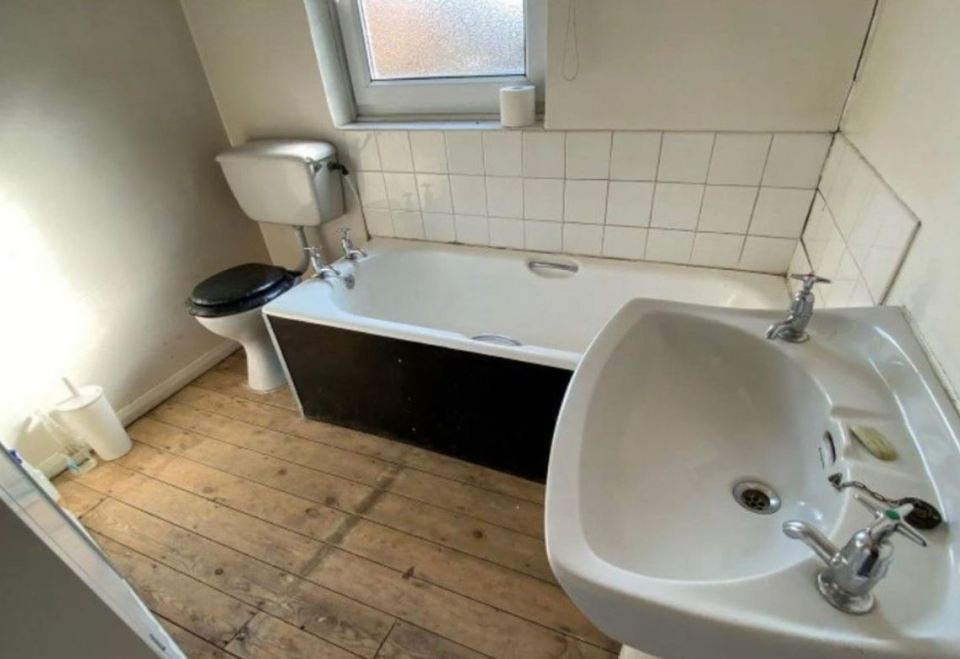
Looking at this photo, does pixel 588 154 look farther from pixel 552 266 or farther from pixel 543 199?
pixel 552 266

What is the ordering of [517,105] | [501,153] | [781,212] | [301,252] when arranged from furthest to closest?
[301,252]
[501,153]
[517,105]
[781,212]

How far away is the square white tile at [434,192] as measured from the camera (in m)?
1.81

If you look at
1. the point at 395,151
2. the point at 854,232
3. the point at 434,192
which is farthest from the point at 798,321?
the point at 395,151

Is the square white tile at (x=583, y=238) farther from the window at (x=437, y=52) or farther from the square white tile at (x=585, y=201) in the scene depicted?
the window at (x=437, y=52)

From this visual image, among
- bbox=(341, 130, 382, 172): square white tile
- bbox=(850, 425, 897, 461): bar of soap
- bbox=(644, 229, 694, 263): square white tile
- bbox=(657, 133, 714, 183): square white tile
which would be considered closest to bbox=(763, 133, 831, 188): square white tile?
bbox=(657, 133, 714, 183): square white tile

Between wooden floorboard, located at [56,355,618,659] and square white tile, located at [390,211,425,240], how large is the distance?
2.69ft

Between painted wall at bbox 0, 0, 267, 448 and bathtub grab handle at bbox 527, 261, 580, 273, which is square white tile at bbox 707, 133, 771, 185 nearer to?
bathtub grab handle at bbox 527, 261, 580, 273

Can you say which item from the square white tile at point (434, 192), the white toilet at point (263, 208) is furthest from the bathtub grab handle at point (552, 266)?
the white toilet at point (263, 208)

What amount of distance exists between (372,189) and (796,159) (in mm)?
1446

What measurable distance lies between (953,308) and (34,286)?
7.48ft

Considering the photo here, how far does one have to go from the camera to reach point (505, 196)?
175 centimetres

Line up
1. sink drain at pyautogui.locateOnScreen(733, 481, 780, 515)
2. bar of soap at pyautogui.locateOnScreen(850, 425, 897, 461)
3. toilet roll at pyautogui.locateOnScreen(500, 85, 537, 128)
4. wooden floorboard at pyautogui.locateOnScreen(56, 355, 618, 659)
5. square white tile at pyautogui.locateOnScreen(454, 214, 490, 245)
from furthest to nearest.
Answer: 1. square white tile at pyautogui.locateOnScreen(454, 214, 490, 245)
2. toilet roll at pyautogui.locateOnScreen(500, 85, 537, 128)
3. wooden floorboard at pyautogui.locateOnScreen(56, 355, 618, 659)
4. sink drain at pyautogui.locateOnScreen(733, 481, 780, 515)
5. bar of soap at pyautogui.locateOnScreen(850, 425, 897, 461)

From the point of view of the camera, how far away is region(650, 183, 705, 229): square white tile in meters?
1.51

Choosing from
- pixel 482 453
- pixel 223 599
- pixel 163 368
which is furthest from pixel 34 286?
pixel 482 453
